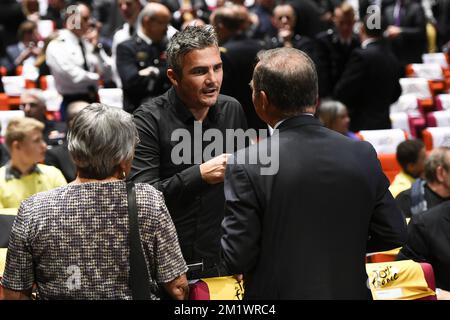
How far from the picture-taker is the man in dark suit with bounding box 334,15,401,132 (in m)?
7.36

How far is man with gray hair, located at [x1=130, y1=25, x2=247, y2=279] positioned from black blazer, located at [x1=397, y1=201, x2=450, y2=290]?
4.30 feet

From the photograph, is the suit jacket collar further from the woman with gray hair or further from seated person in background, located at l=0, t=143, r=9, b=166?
seated person in background, located at l=0, t=143, r=9, b=166

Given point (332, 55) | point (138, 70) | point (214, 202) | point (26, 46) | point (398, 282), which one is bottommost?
point (398, 282)

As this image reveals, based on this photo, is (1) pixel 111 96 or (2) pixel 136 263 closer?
(2) pixel 136 263

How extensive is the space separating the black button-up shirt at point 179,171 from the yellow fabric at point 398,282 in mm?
845

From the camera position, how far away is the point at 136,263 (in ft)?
8.45

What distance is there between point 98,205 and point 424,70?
7.62 m

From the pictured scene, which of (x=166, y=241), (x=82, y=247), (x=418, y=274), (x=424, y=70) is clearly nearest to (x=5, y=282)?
(x=82, y=247)

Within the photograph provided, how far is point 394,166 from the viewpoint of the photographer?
6465 mm

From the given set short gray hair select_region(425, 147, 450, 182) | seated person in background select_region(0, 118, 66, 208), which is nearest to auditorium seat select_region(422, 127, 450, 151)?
short gray hair select_region(425, 147, 450, 182)

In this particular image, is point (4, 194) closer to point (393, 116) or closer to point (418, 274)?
point (418, 274)

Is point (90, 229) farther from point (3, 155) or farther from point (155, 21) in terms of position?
point (3, 155)

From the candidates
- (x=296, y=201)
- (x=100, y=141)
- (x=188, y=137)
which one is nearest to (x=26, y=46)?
(x=188, y=137)

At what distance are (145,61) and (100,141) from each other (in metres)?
4.03
